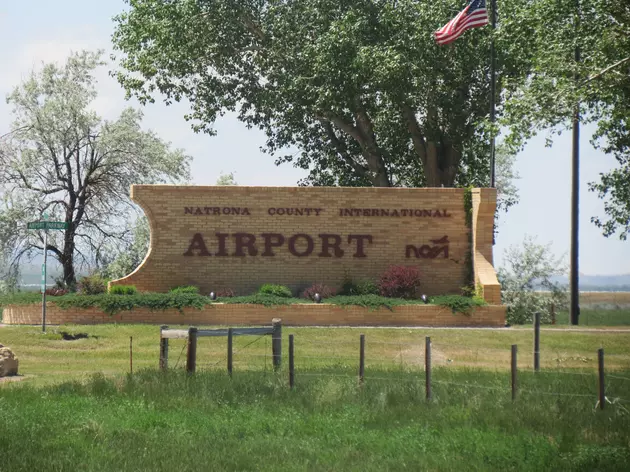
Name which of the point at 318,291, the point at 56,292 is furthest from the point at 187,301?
the point at 56,292

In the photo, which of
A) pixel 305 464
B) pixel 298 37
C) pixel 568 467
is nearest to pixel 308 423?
pixel 305 464

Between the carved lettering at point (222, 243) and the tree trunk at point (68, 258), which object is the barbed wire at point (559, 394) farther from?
the tree trunk at point (68, 258)

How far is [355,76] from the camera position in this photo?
116 feet

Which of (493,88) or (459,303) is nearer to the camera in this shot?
(459,303)

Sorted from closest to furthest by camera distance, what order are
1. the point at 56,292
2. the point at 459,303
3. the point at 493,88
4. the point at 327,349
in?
the point at 327,349 < the point at 459,303 < the point at 56,292 < the point at 493,88

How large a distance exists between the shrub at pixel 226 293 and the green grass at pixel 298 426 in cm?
1261

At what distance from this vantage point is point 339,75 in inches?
1409

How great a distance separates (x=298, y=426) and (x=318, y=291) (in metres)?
16.4

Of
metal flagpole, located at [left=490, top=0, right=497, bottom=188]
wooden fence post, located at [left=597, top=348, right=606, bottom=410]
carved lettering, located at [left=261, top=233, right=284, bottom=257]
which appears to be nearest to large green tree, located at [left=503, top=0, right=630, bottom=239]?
metal flagpole, located at [left=490, top=0, right=497, bottom=188]

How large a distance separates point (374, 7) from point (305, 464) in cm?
2815

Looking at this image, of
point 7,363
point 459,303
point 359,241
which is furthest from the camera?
point 359,241

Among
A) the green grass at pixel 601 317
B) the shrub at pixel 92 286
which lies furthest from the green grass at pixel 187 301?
the green grass at pixel 601 317

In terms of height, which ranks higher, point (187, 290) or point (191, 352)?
point (187, 290)

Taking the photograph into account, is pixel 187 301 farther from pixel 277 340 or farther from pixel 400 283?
pixel 277 340
